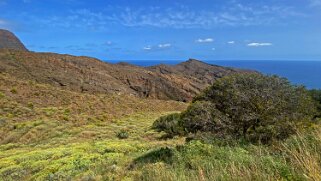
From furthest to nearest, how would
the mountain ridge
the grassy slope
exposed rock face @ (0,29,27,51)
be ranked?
exposed rock face @ (0,29,27,51)
the mountain ridge
the grassy slope

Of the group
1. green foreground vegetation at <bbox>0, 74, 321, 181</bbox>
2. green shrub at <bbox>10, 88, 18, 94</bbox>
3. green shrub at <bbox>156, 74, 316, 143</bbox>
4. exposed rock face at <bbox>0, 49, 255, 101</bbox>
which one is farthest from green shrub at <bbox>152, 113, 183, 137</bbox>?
exposed rock face at <bbox>0, 49, 255, 101</bbox>

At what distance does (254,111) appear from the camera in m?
10.4

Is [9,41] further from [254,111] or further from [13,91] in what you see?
[254,111]

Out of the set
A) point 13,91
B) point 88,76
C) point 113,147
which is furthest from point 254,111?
point 88,76

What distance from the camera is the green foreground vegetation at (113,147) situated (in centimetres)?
520

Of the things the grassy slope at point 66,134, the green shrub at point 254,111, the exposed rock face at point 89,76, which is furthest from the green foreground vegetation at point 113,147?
the exposed rock face at point 89,76

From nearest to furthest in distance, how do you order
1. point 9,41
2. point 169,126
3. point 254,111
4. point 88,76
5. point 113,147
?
point 254,111 < point 113,147 < point 169,126 < point 88,76 < point 9,41

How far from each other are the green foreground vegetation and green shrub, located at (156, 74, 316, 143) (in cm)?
62

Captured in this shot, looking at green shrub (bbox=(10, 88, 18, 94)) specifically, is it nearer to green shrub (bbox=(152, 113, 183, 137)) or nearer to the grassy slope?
the grassy slope

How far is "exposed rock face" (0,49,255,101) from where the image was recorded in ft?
158

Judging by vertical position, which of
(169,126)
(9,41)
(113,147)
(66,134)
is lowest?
(66,134)

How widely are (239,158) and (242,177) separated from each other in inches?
65.0

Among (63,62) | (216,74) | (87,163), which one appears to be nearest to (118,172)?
(87,163)

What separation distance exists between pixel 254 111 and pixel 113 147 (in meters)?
6.53
